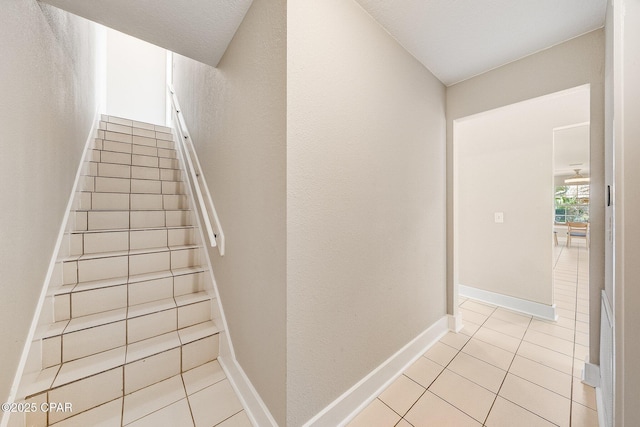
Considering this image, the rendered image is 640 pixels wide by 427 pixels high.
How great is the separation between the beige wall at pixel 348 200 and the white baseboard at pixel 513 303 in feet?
5.20

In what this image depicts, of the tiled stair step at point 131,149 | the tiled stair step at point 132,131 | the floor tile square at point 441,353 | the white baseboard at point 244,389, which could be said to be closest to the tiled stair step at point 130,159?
the tiled stair step at point 131,149

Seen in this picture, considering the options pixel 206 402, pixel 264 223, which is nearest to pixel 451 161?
pixel 264 223

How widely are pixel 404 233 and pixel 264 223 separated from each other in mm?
1077

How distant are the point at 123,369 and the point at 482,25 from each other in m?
3.10

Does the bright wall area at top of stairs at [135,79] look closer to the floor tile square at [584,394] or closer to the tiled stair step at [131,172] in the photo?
the tiled stair step at [131,172]

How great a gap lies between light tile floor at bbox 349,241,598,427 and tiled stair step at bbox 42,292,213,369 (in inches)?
53.5

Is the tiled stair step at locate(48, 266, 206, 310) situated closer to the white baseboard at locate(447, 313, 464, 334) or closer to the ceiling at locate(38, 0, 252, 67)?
the ceiling at locate(38, 0, 252, 67)

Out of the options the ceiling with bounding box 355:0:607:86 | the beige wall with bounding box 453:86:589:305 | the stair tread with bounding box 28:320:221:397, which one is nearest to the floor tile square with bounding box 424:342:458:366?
the beige wall with bounding box 453:86:589:305

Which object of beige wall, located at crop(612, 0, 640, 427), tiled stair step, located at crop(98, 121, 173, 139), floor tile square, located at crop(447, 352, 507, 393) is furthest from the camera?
tiled stair step, located at crop(98, 121, 173, 139)

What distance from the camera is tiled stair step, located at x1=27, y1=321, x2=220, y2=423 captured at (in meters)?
1.21

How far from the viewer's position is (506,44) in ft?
5.38

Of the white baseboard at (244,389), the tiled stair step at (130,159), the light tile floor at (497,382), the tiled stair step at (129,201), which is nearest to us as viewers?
the white baseboard at (244,389)

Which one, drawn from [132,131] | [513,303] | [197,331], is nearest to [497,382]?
[513,303]

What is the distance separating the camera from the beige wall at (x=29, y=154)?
996mm
